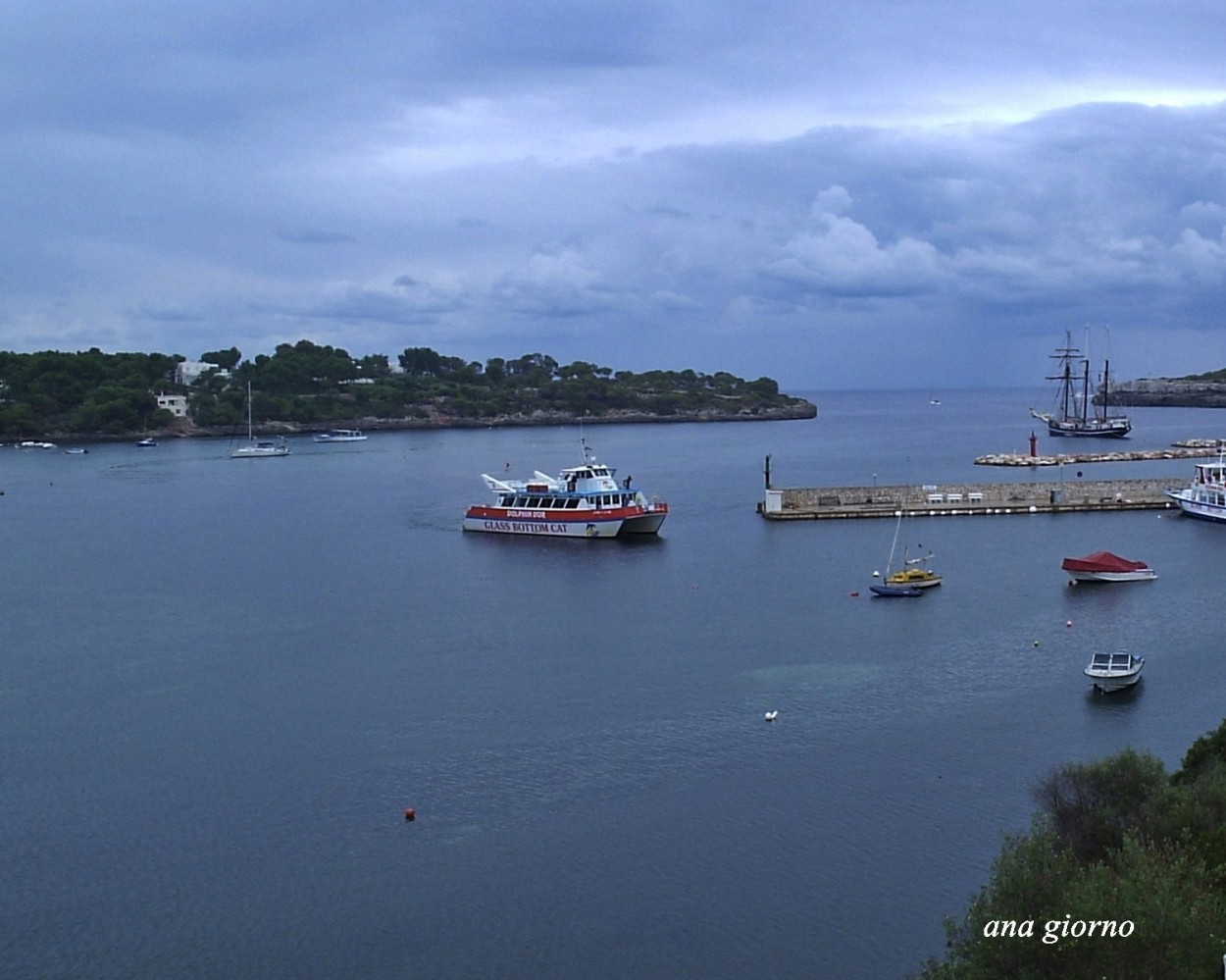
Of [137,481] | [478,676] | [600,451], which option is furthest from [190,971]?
[600,451]

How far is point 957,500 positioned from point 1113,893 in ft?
157

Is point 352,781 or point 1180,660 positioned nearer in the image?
point 352,781

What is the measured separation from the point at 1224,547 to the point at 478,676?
3061 cm

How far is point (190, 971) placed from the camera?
17.8 meters

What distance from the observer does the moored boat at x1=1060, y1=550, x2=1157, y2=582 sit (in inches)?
1598

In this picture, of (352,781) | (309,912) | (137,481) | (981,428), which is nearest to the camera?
(309,912)

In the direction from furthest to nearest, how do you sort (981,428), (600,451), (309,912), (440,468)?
(981,428) → (600,451) → (440,468) → (309,912)

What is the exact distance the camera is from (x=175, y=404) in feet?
462

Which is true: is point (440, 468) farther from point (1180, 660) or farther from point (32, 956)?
point (32, 956)

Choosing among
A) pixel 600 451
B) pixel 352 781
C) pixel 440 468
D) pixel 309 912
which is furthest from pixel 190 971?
pixel 600 451

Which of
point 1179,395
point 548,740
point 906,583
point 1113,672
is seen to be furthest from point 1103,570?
point 1179,395

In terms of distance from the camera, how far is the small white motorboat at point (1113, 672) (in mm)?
28375

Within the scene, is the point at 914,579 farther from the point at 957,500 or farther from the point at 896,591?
the point at 957,500

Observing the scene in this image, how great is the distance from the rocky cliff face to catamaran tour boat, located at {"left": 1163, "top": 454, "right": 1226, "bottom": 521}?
13574 cm
